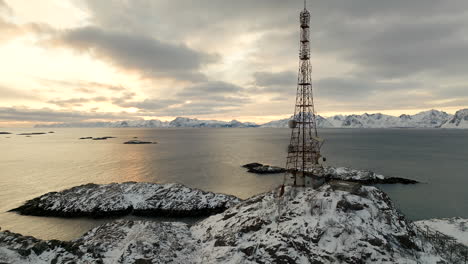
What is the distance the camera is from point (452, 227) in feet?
106

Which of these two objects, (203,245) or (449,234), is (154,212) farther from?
(449,234)

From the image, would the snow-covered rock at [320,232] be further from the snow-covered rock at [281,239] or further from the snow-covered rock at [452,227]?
the snow-covered rock at [452,227]

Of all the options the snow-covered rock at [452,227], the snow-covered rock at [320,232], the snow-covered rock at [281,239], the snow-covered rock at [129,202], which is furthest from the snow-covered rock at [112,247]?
the snow-covered rock at [452,227]

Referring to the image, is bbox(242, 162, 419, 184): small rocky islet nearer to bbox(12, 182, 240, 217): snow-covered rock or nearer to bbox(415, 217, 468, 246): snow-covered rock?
bbox(415, 217, 468, 246): snow-covered rock

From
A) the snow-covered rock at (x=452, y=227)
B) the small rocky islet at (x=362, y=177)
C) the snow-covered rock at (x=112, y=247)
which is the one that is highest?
the snow-covered rock at (x=112, y=247)

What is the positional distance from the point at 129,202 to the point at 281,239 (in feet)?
113

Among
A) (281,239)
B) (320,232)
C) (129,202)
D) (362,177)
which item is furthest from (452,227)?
(129,202)

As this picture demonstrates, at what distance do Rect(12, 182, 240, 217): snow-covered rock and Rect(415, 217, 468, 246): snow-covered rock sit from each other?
101 feet

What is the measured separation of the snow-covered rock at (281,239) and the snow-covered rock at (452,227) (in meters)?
11.0

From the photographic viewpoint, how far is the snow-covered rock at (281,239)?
67.8 ft

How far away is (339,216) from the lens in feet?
77.2

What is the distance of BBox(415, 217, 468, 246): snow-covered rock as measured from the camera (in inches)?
1167

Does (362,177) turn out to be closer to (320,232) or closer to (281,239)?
(320,232)

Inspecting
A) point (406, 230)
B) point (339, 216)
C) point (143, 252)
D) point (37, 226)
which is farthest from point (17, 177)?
point (406, 230)
